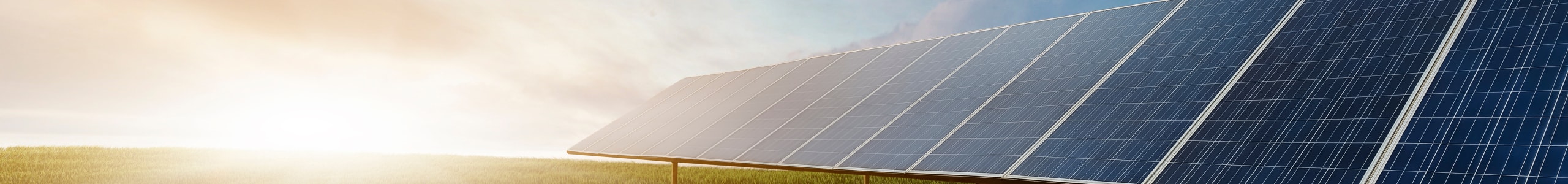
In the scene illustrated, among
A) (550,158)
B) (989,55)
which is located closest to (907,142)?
(989,55)

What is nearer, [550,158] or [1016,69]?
[1016,69]

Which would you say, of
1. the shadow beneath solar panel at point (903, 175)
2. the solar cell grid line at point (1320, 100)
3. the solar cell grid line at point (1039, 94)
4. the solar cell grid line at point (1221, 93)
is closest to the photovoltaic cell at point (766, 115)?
the shadow beneath solar panel at point (903, 175)

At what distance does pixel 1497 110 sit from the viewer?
915 cm

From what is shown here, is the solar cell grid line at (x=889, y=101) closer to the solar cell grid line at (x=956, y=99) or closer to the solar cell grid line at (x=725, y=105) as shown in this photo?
the solar cell grid line at (x=956, y=99)

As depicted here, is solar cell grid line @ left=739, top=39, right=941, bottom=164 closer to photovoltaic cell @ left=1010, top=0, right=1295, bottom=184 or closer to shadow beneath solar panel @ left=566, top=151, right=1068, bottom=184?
shadow beneath solar panel @ left=566, top=151, right=1068, bottom=184

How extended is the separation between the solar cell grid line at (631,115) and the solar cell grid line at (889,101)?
692 centimetres

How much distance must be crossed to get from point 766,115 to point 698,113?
310 cm

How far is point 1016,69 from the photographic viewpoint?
1595 cm

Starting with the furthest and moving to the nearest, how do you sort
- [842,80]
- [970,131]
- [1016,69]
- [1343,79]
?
[842,80]
[1016,69]
[970,131]
[1343,79]

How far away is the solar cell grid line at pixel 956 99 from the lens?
43.8 feet

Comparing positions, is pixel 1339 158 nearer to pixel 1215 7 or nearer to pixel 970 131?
pixel 970 131

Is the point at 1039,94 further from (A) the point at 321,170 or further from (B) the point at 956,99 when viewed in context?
(A) the point at 321,170

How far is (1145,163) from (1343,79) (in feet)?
9.39

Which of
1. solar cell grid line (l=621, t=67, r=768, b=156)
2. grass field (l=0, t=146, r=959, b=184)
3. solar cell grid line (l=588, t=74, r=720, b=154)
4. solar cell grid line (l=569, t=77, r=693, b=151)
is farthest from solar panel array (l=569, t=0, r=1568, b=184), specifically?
grass field (l=0, t=146, r=959, b=184)
